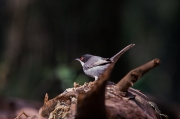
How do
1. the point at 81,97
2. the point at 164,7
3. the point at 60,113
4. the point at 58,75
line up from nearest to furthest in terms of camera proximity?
1. the point at 81,97
2. the point at 60,113
3. the point at 58,75
4. the point at 164,7

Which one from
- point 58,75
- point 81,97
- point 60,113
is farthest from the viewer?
point 58,75

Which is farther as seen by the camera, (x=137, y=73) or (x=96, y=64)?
Answer: (x=96, y=64)

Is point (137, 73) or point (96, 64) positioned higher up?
point (96, 64)

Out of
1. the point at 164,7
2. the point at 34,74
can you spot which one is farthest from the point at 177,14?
the point at 34,74

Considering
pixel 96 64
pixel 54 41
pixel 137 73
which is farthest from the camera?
pixel 54 41

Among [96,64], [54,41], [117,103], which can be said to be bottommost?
[117,103]

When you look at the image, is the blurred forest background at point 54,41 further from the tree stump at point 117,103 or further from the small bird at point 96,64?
the tree stump at point 117,103

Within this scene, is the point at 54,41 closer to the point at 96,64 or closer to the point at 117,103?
the point at 96,64

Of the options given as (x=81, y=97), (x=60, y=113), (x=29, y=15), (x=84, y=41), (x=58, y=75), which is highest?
(x=29, y=15)

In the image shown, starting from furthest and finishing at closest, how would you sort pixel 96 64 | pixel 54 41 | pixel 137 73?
pixel 54 41 < pixel 96 64 < pixel 137 73

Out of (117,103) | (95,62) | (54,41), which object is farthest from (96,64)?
(54,41)

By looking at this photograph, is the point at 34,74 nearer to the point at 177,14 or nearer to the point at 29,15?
the point at 29,15
